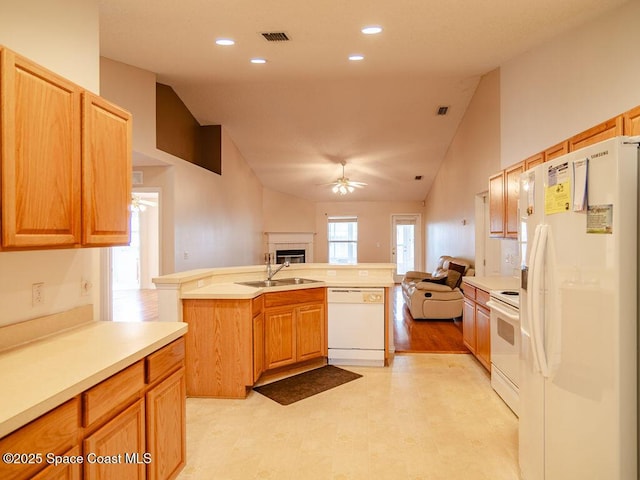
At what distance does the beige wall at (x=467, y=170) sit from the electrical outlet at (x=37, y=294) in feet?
15.9

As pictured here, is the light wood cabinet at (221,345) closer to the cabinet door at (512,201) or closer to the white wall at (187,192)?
the white wall at (187,192)

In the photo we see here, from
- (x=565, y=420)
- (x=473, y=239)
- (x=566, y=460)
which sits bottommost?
(x=566, y=460)

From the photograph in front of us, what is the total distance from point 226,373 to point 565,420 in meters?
2.47

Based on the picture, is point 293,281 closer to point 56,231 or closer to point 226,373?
point 226,373

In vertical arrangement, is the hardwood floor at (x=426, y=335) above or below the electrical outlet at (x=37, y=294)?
below

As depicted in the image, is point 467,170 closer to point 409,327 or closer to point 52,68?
point 409,327

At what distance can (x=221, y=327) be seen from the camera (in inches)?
127

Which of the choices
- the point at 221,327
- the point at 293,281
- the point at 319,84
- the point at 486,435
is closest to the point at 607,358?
the point at 486,435

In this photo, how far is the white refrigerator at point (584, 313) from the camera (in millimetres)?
1322

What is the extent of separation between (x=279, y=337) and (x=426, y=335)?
8.34 feet

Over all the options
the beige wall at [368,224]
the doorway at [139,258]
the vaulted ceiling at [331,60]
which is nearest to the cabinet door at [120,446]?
the vaulted ceiling at [331,60]

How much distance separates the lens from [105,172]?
1980mm

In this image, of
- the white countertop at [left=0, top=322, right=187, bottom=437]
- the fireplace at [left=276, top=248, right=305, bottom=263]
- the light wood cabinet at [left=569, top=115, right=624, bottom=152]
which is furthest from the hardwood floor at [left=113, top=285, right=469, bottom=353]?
the white countertop at [left=0, top=322, right=187, bottom=437]

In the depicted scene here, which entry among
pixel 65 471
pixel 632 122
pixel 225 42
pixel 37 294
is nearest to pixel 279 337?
pixel 37 294
